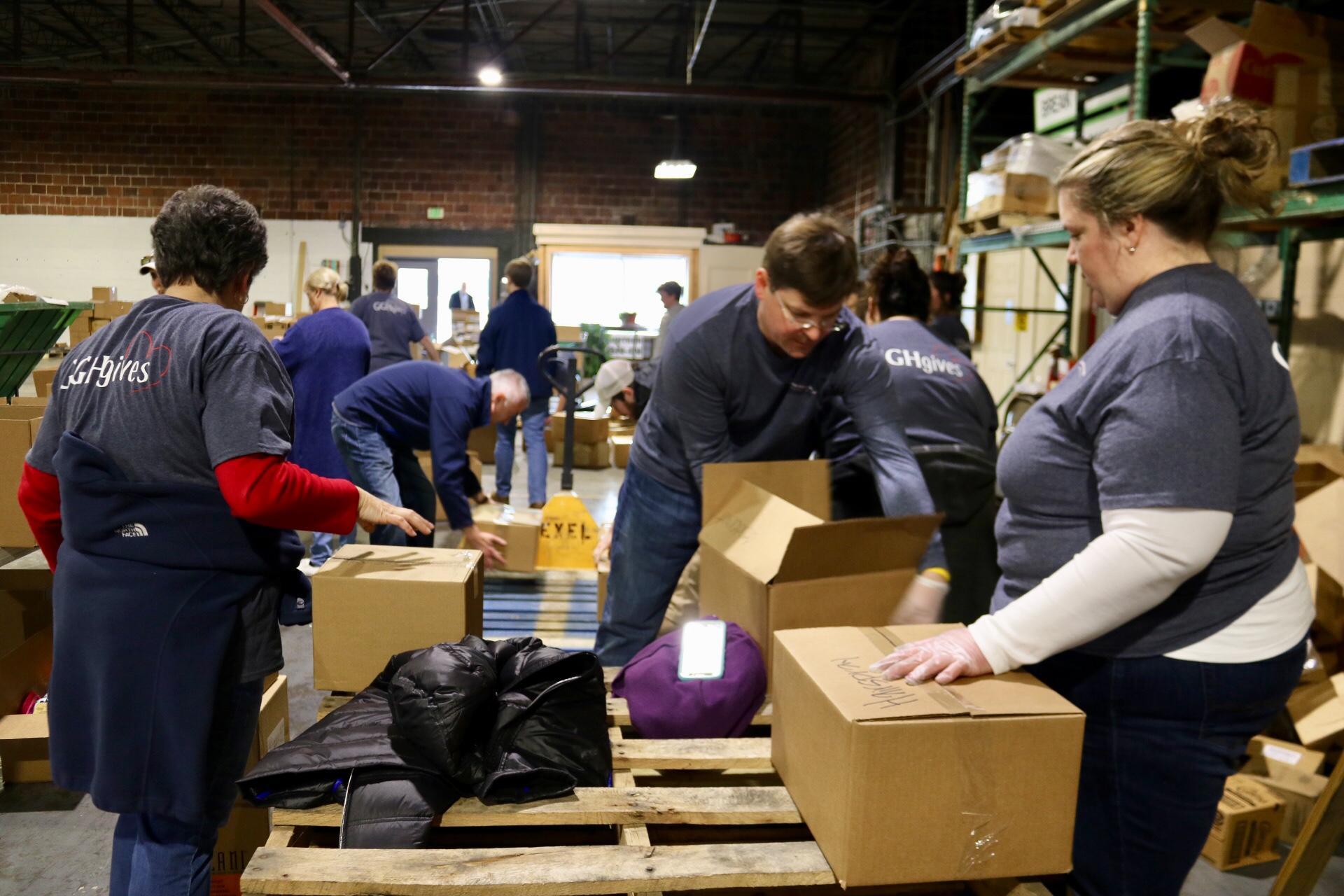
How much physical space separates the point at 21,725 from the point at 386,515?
158cm

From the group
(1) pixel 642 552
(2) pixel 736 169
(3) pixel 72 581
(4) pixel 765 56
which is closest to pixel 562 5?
(4) pixel 765 56

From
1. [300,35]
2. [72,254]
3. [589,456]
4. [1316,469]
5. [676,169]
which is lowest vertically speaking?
[589,456]

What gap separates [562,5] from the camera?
31.7 ft

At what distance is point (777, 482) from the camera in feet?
6.88

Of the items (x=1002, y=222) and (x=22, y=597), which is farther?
(x=1002, y=222)

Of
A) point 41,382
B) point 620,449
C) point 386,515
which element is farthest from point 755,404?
point 620,449

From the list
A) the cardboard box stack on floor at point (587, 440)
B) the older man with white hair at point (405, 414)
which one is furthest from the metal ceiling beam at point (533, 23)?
the older man with white hair at point (405, 414)

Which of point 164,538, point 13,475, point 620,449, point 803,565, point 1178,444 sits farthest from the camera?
point 620,449

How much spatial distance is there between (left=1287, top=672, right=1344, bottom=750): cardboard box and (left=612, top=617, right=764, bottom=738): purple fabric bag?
1928mm

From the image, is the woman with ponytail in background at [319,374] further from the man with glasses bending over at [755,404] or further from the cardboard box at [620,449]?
the cardboard box at [620,449]

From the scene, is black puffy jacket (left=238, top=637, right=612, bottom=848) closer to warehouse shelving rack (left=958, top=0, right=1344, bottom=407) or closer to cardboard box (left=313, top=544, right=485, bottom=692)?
cardboard box (left=313, top=544, right=485, bottom=692)

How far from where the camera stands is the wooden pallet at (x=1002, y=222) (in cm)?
435

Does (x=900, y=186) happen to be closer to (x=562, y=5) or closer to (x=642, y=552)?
(x=562, y=5)

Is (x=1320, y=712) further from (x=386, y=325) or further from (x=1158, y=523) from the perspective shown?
(x=386, y=325)
